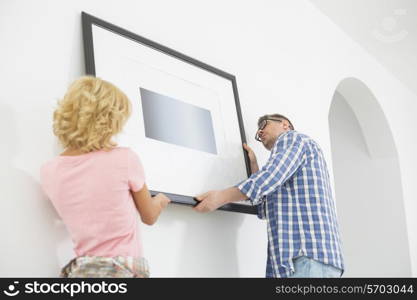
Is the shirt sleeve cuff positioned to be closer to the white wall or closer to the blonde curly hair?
the white wall

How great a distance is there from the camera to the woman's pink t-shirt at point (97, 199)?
46.0 inches

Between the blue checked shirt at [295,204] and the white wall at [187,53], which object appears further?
the blue checked shirt at [295,204]

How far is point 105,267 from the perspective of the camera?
1.15 meters

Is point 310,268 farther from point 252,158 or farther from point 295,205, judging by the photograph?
point 252,158

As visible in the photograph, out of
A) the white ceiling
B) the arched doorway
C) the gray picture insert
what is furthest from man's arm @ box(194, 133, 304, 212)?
the arched doorway

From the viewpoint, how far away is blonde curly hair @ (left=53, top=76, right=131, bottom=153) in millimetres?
1189

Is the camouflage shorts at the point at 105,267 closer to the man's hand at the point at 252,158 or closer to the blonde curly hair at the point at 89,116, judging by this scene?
the blonde curly hair at the point at 89,116

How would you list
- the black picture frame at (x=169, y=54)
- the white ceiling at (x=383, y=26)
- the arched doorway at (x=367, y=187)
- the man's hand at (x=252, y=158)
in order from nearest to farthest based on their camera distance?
the black picture frame at (x=169, y=54) < the man's hand at (x=252, y=158) < the white ceiling at (x=383, y=26) < the arched doorway at (x=367, y=187)

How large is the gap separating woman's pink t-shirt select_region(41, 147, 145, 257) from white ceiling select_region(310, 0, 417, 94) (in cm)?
239

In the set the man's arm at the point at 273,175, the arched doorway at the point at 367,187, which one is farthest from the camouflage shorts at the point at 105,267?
the arched doorway at the point at 367,187

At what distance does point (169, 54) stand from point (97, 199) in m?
0.85

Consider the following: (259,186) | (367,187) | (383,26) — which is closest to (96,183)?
(259,186)

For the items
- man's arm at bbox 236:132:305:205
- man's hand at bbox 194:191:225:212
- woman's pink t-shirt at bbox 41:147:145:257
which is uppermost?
man's arm at bbox 236:132:305:205

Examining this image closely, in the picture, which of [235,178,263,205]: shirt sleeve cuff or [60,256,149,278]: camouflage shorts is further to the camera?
[235,178,263,205]: shirt sleeve cuff
